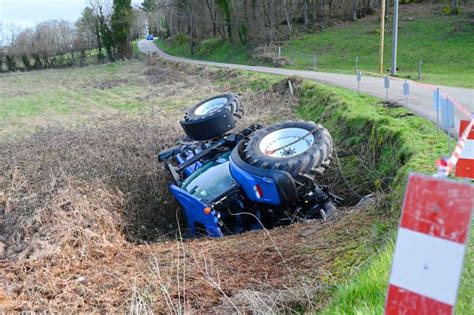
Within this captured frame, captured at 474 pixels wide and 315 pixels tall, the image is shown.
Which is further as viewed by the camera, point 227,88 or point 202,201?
point 227,88

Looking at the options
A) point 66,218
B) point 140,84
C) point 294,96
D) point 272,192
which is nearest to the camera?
point 272,192

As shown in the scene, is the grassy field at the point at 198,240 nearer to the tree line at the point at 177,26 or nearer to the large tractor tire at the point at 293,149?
the large tractor tire at the point at 293,149

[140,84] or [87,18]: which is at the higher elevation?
[87,18]

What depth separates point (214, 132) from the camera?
854cm

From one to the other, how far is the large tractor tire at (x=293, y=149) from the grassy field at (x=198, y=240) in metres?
0.70

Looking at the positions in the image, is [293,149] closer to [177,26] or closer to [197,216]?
[197,216]

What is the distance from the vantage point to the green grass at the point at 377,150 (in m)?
3.38

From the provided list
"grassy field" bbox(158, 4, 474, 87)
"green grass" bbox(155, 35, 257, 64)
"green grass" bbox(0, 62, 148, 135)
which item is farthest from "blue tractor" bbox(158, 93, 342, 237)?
"green grass" bbox(155, 35, 257, 64)

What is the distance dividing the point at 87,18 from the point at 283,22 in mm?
27697

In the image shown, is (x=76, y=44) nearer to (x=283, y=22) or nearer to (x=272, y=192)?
(x=283, y=22)

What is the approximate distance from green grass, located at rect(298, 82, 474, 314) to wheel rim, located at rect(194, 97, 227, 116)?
7.89 ft

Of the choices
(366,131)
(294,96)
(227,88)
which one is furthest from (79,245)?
(227,88)

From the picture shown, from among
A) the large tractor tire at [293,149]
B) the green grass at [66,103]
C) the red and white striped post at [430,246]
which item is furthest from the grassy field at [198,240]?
the green grass at [66,103]

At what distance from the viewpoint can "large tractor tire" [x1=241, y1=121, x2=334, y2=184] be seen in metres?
6.07
